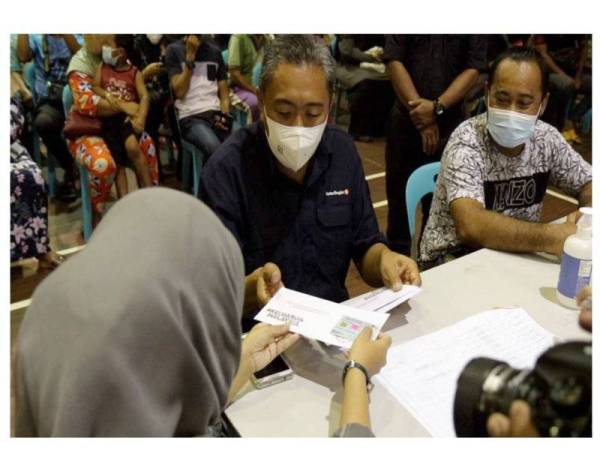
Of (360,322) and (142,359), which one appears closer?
(142,359)

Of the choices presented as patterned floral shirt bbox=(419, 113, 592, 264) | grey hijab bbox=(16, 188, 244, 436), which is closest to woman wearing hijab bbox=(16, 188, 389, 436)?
grey hijab bbox=(16, 188, 244, 436)

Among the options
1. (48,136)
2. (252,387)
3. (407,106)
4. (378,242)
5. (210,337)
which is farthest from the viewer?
(48,136)

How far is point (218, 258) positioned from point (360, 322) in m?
0.54

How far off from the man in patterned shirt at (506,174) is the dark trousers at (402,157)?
866 millimetres

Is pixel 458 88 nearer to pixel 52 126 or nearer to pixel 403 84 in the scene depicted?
pixel 403 84

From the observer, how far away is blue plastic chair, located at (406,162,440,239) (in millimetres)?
2051

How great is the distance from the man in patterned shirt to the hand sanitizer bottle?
0.81ft

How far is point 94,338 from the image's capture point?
625 millimetres

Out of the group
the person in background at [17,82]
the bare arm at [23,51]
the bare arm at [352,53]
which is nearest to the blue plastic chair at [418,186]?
the person in background at [17,82]

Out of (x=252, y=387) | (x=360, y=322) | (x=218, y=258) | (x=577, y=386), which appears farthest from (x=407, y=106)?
(x=577, y=386)

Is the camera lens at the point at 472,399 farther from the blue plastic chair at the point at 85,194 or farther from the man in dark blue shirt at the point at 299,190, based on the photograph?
the blue plastic chair at the point at 85,194

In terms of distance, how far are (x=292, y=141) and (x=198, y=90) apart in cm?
222

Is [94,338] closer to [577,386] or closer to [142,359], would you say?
[142,359]

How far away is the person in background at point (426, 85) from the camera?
8.70 feet
